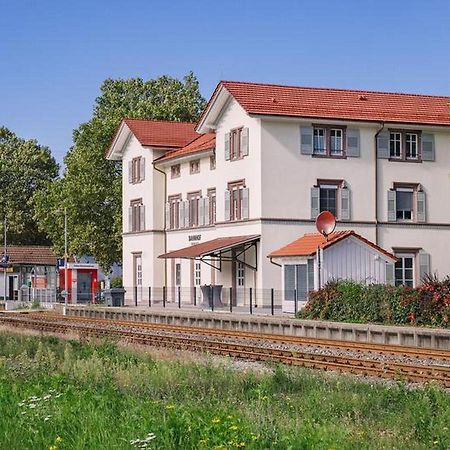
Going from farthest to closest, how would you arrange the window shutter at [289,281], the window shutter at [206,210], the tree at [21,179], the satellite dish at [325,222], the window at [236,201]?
the tree at [21,179]
the window shutter at [206,210]
the window at [236,201]
the window shutter at [289,281]
the satellite dish at [325,222]

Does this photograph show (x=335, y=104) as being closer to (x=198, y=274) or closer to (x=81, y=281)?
(x=198, y=274)

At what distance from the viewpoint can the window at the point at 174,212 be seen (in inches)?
2341

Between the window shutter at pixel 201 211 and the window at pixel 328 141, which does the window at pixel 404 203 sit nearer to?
the window at pixel 328 141

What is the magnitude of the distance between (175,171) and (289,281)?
16740 mm

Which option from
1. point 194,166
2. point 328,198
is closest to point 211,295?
point 328,198

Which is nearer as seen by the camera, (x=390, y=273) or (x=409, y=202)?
(x=390, y=273)

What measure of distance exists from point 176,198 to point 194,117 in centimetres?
1729

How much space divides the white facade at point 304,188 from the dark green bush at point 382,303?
1025cm

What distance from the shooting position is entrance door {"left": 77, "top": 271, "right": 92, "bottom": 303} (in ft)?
207

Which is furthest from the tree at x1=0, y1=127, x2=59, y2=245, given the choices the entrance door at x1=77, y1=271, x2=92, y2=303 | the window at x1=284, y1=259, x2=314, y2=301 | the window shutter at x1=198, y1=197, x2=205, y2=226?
the window at x1=284, y1=259, x2=314, y2=301

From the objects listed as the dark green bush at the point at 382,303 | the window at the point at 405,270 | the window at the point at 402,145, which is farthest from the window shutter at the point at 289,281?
the window at the point at 402,145

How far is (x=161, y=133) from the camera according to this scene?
62844 millimetres

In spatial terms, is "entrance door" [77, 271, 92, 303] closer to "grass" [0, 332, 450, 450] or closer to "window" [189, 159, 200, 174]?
"window" [189, 159, 200, 174]

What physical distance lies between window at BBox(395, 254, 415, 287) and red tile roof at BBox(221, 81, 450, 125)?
650 centimetres
